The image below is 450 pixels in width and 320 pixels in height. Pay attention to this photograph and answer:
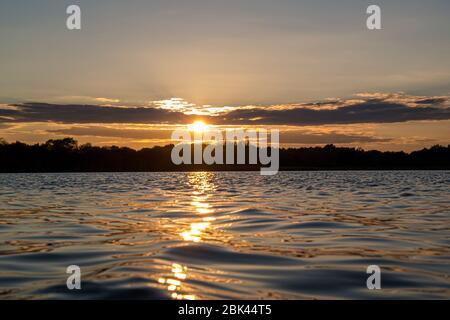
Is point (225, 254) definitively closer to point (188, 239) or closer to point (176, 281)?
point (188, 239)

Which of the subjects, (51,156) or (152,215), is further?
(51,156)

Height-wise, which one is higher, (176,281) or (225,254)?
(176,281)

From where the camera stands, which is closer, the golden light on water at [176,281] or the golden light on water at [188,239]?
the golden light on water at [176,281]

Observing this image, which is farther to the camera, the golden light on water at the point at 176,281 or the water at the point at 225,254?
the water at the point at 225,254

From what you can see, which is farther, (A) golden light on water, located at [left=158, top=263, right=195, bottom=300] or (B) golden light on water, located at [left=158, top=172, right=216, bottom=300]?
(B) golden light on water, located at [left=158, top=172, right=216, bottom=300]

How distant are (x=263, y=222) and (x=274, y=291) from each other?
37.5 ft

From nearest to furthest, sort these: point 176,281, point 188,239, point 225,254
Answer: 1. point 176,281
2. point 225,254
3. point 188,239

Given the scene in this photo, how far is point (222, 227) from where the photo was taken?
2066cm

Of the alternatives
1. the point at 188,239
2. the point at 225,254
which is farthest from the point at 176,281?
the point at 188,239

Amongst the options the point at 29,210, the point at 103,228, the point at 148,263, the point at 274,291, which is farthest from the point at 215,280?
the point at 29,210

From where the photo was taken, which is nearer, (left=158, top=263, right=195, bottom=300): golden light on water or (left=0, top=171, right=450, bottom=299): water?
(left=158, top=263, right=195, bottom=300): golden light on water

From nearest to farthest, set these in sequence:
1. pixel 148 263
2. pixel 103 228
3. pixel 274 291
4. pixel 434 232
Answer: pixel 274 291 → pixel 148 263 → pixel 434 232 → pixel 103 228
